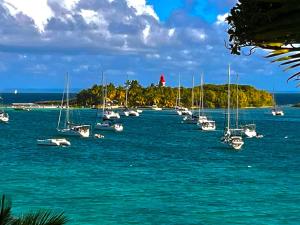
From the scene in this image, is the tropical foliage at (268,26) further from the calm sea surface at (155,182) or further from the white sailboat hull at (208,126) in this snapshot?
the white sailboat hull at (208,126)

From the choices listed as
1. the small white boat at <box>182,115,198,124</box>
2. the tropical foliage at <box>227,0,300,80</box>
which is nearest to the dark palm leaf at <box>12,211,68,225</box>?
the tropical foliage at <box>227,0,300,80</box>

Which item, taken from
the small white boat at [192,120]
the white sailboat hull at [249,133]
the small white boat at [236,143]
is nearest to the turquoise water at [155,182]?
the small white boat at [236,143]

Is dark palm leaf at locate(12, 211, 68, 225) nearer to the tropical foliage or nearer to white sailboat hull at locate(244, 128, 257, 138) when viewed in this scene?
the tropical foliage

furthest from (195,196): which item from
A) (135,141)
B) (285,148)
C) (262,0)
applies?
(135,141)

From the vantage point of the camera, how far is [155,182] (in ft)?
153

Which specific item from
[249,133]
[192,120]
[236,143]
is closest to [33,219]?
[236,143]

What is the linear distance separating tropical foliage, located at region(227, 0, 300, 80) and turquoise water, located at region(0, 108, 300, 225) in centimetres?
2881

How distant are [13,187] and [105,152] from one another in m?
Result: 28.8

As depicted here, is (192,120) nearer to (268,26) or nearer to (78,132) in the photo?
(78,132)

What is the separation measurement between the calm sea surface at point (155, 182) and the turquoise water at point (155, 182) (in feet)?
0.19

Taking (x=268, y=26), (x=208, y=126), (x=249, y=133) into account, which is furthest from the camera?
(x=208, y=126)

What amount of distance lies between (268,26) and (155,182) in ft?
141

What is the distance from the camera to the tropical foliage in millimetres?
3928

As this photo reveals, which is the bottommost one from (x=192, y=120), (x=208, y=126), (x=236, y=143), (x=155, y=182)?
(x=155, y=182)
